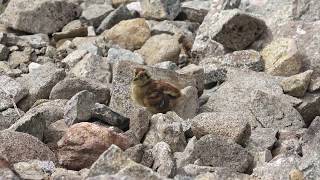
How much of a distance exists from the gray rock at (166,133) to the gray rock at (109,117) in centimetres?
25

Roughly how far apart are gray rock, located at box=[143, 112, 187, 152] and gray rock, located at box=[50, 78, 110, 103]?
1200 millimetres

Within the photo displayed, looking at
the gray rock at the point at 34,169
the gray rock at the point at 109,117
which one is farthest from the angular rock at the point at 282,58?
the gray rock at the point at 34,169

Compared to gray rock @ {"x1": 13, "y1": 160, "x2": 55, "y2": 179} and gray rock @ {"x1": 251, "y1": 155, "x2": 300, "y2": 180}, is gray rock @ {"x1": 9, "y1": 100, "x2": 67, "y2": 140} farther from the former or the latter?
gray rock @ {"x1": 251, "y1": 155, "x2": 300, "y2": 180}

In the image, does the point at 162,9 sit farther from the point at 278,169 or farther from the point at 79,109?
the point at 278,169

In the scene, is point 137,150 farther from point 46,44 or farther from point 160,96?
point 46,44

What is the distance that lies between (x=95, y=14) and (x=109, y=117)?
14.3 ft

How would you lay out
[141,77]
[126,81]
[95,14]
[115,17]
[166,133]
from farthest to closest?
[95,14]
[115,17]
[126,81]
[141,77]
[166,133]

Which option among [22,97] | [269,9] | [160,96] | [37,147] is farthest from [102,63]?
[37,147]

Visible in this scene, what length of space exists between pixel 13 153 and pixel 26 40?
4.45m

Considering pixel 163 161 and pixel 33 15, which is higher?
pixel 163 161

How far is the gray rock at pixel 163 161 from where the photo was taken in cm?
466

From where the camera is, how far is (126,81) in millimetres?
6820

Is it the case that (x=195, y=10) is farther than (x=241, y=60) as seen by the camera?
Yes

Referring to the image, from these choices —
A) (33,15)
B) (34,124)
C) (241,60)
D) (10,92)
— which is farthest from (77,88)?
(33,15)
